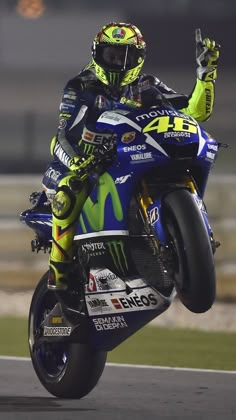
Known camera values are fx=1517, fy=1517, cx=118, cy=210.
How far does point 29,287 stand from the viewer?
480 inches

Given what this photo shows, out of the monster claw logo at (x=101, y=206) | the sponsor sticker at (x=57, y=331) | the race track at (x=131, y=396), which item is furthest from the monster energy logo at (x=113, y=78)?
the race track at (x=131, y=396)

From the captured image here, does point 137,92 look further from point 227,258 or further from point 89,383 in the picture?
point 227,258

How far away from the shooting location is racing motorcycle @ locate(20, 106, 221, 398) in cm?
696

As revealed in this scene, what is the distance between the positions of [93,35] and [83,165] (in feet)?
89.6

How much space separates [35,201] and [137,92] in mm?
893

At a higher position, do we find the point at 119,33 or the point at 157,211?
the point at 119,33

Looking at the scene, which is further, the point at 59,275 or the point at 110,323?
the point at 59,275

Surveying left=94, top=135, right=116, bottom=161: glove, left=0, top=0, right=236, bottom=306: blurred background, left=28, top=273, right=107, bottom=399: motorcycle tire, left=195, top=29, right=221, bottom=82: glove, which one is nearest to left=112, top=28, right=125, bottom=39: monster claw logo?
left=195, top=29, right=221, bottom=82: glove

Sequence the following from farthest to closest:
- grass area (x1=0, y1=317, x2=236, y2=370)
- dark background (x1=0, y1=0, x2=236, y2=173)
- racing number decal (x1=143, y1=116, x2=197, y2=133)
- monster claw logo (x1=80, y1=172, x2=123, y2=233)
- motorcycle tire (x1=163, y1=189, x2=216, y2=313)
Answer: dark background (x1=0, y1=0, x2=236, y2=173), grass area (x1=0, y1=317, x2=236, y2=370), monster claw logo (x1=80, y1=172, x2=123, y2=233), racing number decal (x1=143, y1=116, x2=197, y2=133), motorcycle tire (x1=163, y1=189, x2=216, y2=313)

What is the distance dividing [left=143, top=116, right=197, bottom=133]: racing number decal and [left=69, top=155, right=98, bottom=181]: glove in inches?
12.6

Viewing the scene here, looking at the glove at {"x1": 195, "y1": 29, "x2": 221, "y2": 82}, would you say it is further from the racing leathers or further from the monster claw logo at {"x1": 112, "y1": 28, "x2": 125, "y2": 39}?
the monster claw logo at {"x1": 112, "y1": 28, "x2": 125, "y2": 39}

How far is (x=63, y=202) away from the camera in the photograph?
7488 millimetres

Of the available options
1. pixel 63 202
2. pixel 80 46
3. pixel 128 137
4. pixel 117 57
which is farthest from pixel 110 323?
pixel 80 46

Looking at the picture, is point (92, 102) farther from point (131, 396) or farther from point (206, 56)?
point (131, 396)
